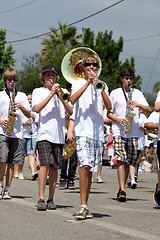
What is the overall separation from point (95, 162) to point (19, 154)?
264cm

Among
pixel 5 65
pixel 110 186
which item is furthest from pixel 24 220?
pixel 5 65

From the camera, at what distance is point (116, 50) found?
209 ft

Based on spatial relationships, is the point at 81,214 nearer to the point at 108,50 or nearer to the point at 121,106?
the point at 121,106

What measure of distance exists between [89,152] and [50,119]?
1216 millimetres

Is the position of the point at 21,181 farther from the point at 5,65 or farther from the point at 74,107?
the point at 5,65

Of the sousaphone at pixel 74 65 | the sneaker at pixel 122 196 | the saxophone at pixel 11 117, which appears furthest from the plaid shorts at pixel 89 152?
the saxophone at pixel 11 117

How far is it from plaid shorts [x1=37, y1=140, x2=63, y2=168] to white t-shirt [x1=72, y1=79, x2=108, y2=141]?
0.90 metres

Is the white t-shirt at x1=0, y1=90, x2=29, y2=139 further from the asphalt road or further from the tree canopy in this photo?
the tree canopy

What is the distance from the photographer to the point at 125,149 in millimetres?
11469

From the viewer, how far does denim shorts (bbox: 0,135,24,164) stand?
11.2 metres

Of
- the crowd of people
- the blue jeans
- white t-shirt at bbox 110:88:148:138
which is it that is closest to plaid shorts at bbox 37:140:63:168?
the crowd of people

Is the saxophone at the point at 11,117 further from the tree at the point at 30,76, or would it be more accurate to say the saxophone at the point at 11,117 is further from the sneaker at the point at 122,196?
the tree at the point at 30,76

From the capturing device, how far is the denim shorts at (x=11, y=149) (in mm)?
11156

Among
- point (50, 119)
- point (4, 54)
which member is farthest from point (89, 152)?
point (4, 54)
